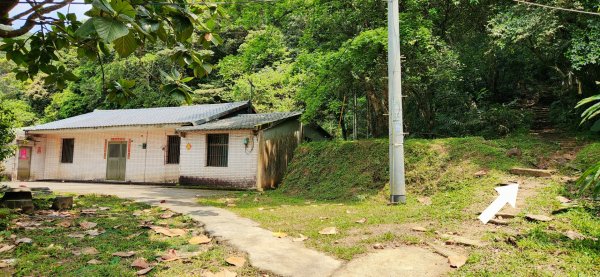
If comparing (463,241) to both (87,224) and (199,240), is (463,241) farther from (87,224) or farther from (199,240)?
(87,224)

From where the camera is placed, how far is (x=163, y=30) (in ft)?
8.55

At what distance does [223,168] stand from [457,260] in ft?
35.0

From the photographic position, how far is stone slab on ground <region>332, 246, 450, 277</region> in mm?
3332

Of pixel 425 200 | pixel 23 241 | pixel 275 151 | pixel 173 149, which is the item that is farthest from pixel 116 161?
pixel 425 200

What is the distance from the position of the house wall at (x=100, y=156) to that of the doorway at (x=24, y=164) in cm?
20

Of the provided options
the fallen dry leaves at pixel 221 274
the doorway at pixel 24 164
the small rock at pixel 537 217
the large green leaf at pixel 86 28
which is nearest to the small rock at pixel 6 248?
the fallen dry leaves at pixel 221 274

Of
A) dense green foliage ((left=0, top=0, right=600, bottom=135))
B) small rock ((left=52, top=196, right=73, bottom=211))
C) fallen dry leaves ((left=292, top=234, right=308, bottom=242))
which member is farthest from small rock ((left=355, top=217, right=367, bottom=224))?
dense green foliage ((left=0, top=0, right=600, bottom=135))

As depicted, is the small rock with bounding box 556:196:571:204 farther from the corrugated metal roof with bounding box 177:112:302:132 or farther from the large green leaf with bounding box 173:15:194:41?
the corrugated metal roof with bounding box 177:112:302:132

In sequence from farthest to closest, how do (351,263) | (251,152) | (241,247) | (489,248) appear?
(251,152) → (241,247) → (489,248) → (351,263)

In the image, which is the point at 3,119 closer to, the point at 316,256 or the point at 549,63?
the point at 316,256

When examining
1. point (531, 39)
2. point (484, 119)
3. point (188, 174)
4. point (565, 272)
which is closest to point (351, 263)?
point (565, 272)

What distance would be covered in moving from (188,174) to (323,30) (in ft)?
24.0

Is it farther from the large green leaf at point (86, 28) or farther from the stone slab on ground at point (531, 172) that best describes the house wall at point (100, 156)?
the large green leaf at point (86, 28)

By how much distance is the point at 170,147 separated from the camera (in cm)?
1541
